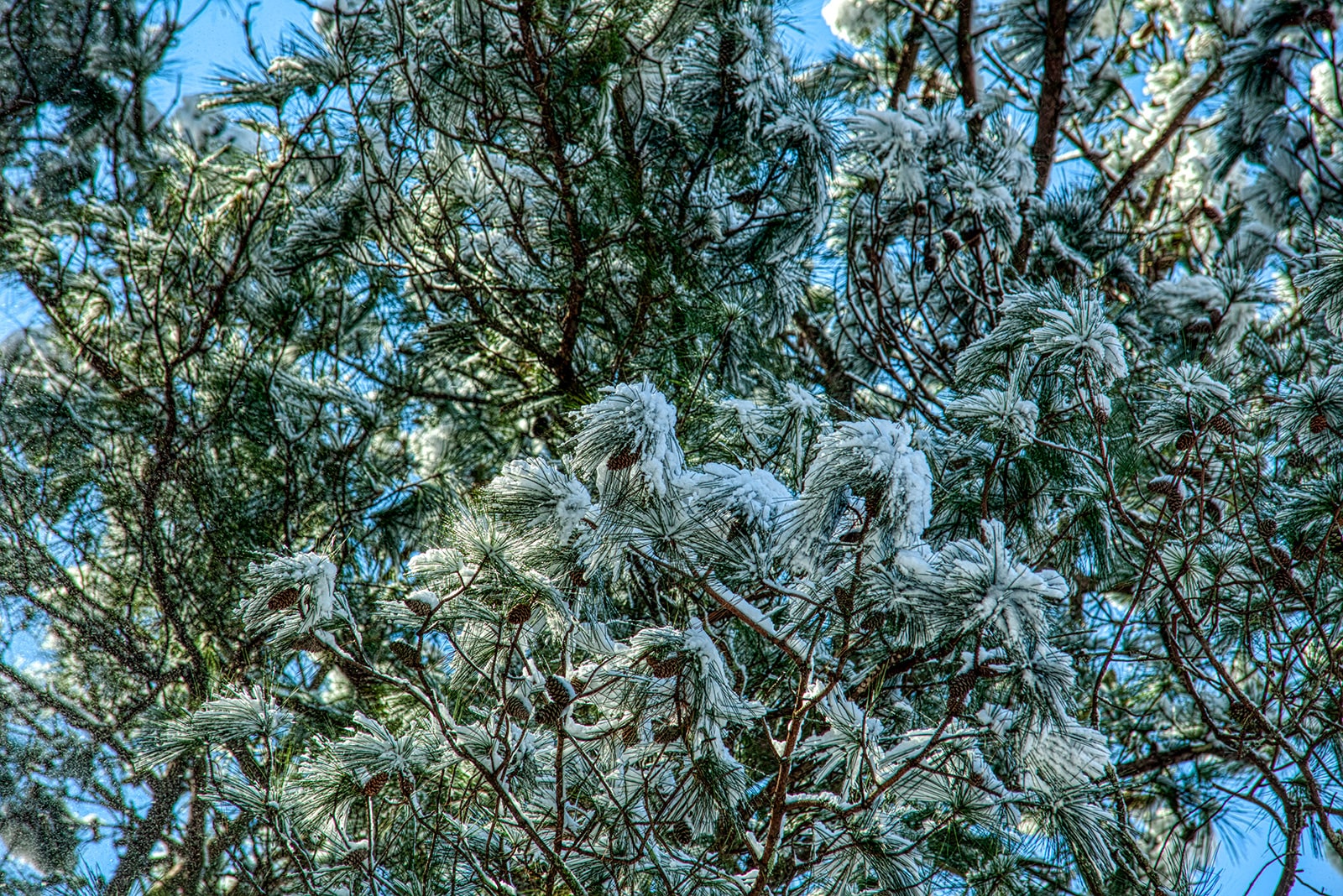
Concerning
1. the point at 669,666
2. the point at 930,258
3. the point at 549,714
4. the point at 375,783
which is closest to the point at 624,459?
the point at 669,666

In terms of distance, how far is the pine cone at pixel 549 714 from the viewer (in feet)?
6.33

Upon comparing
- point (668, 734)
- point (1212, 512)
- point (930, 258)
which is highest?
point (930, 258)

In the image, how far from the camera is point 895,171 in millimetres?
2988

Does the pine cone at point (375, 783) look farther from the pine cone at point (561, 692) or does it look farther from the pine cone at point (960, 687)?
the pine cone at point (960, 687)

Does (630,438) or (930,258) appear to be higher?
(930,258)

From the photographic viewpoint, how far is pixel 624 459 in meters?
1.74

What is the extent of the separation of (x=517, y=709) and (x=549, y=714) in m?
0.08

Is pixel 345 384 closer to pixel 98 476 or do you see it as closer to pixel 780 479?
pixel 98 476

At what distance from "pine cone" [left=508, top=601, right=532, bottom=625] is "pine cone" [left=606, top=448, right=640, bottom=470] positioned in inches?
17.8

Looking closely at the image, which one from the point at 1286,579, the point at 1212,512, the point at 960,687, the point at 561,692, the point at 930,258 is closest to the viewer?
the point at 960,687

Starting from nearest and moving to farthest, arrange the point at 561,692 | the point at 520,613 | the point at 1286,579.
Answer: the point at 561,692 → the point at 520,613 → the point at 1286,579

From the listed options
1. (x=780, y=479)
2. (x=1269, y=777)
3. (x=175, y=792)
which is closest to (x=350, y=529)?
(x=175, y=792)

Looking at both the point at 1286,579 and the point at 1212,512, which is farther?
the point at 1212,512

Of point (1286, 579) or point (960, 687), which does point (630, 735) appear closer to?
point (960, 687)
